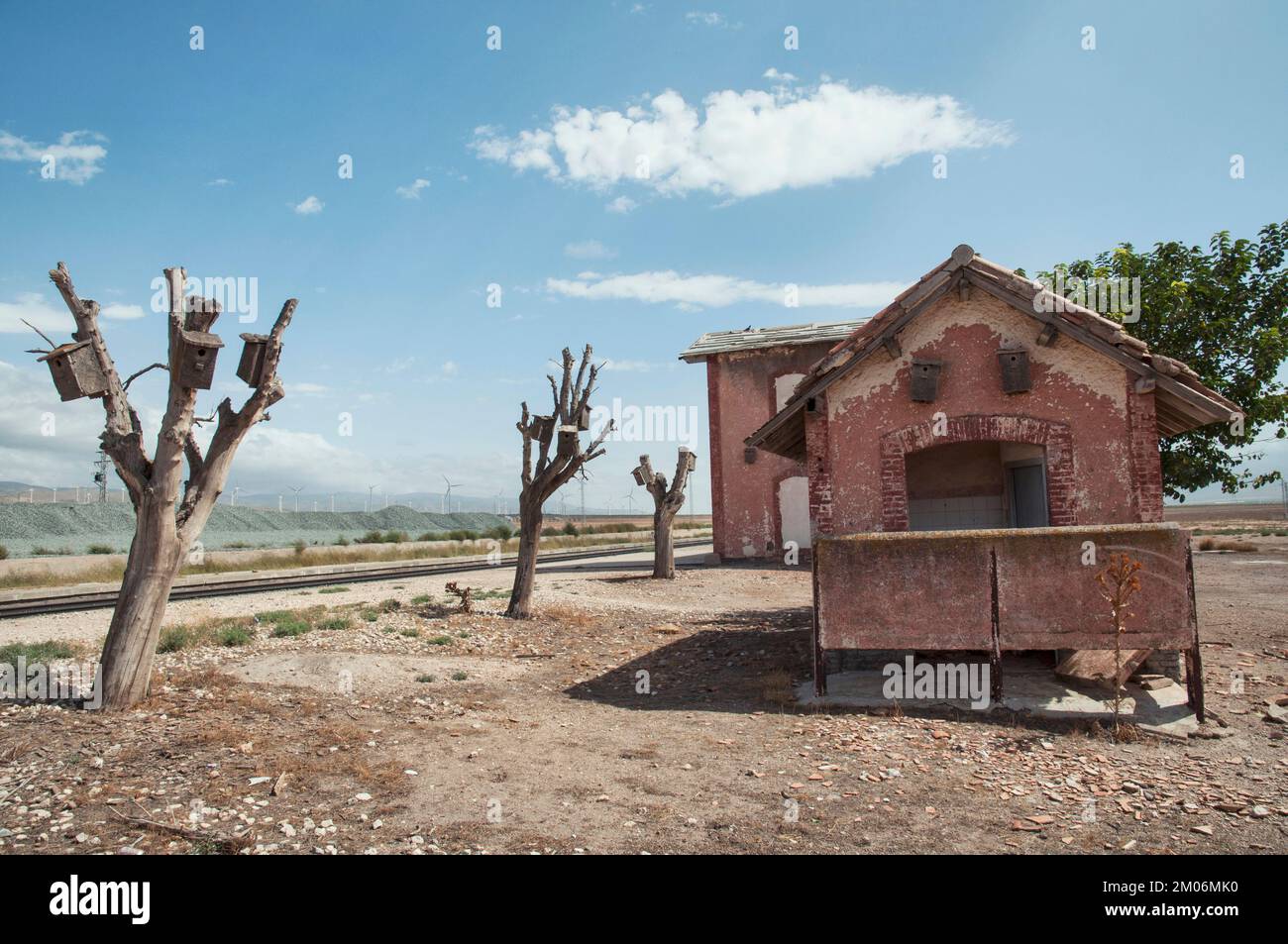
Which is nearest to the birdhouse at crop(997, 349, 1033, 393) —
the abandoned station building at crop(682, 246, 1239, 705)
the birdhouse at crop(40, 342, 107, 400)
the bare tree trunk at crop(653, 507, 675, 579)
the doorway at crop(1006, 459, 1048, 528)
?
the abandoned station building at crop(682, 246, 1239, 705)

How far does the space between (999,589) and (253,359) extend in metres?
7.75

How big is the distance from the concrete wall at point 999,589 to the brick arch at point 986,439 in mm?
1433

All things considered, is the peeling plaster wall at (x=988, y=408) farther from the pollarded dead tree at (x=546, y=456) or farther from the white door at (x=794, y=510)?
the white door at (x=794, y=510)

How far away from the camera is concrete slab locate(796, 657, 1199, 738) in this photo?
23.9 ft

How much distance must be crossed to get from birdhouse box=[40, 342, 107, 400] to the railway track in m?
10.1

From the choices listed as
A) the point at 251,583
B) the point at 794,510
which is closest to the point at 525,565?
the point at 251,583

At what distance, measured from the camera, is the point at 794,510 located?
2667cm

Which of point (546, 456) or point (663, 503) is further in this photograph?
point (663, 503)

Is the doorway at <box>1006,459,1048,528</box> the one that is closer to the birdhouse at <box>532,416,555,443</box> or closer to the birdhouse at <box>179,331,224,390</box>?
the birdhouse at <box>532,416,555,443</box>

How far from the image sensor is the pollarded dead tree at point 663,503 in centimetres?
2202

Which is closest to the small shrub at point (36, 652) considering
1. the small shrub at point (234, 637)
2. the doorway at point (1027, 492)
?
the small shrub at point (234, 637)

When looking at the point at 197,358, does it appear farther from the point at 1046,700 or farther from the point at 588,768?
the point at 1046,700
